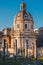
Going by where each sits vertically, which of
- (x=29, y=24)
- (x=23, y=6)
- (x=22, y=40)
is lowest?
(x=22, y=40)

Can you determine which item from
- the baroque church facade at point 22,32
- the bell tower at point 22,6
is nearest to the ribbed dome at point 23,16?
the baroque church facade at point 22,32

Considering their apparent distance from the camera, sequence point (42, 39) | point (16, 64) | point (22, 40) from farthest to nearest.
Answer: point (42, 39)
point (22, 40)
point (16, 64)

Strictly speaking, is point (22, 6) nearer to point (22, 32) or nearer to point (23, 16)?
point (23, 16)

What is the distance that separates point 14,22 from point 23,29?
9.56 ft

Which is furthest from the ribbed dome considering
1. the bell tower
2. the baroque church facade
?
the bell tower

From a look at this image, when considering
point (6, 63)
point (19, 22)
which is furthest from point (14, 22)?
point (6, 63)

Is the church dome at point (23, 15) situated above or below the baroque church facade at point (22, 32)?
above

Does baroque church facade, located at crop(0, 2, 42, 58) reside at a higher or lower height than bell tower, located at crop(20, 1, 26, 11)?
lower

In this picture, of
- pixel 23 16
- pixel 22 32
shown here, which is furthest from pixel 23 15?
pixel 22 32

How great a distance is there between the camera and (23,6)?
2569 inches

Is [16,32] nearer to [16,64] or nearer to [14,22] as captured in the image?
[14,22]

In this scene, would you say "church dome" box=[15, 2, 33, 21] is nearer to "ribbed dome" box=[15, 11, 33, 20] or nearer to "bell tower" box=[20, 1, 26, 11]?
"ribbed dome" box=[15, 11, 33, 20]

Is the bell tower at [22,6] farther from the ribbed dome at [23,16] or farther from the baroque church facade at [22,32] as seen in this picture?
the ribbed dome at [23,16]

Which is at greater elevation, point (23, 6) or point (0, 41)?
point (23, 6)
